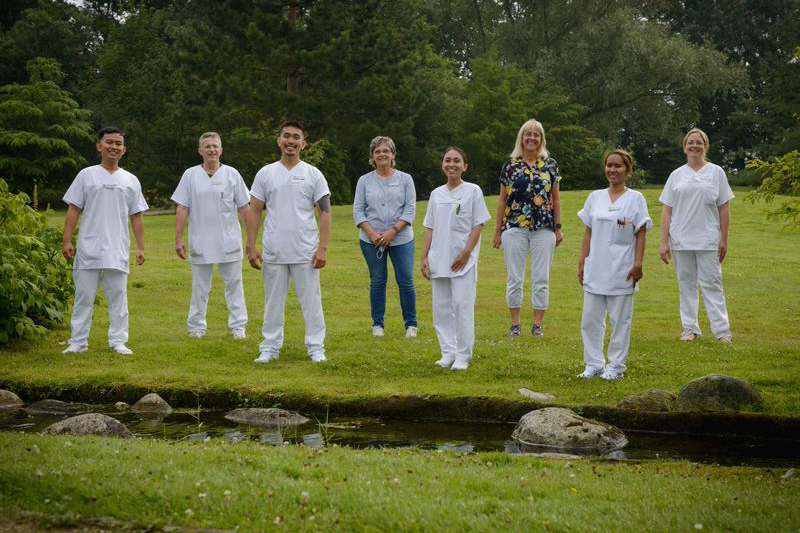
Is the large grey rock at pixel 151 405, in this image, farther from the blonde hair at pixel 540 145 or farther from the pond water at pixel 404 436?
the blonde hair at pixel 540 145

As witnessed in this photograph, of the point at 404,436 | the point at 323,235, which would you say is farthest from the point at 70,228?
the point at 404,436

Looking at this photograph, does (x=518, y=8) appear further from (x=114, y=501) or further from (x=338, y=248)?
(x=114, y=501)

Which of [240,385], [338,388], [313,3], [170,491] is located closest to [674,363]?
[338,388]

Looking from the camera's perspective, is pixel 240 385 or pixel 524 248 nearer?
pixel 240 385

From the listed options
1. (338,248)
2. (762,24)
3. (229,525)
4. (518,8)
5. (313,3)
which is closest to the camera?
(229,525)

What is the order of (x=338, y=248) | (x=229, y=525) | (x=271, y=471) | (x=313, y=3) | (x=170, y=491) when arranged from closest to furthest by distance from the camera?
(x=229, y=525) < (x=170, y=491) < (x=271, y=471) < (x=338, y=248) < (x=313, y=3)

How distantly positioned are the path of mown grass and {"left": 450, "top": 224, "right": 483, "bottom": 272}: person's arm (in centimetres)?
105

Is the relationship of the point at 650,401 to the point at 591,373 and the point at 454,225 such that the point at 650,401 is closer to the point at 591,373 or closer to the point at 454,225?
the point at 591,373

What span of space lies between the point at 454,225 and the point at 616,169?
66.4 inches

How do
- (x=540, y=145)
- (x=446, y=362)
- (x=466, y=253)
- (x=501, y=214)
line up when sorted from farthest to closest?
(x=501, y=214), (x=540, y=145), (x=446, y=362), (x=466, y=253)

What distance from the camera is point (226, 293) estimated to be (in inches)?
470

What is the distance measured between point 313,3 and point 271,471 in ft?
94.1

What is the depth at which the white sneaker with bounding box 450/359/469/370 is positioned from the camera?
991 cm

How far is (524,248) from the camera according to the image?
11.4m
